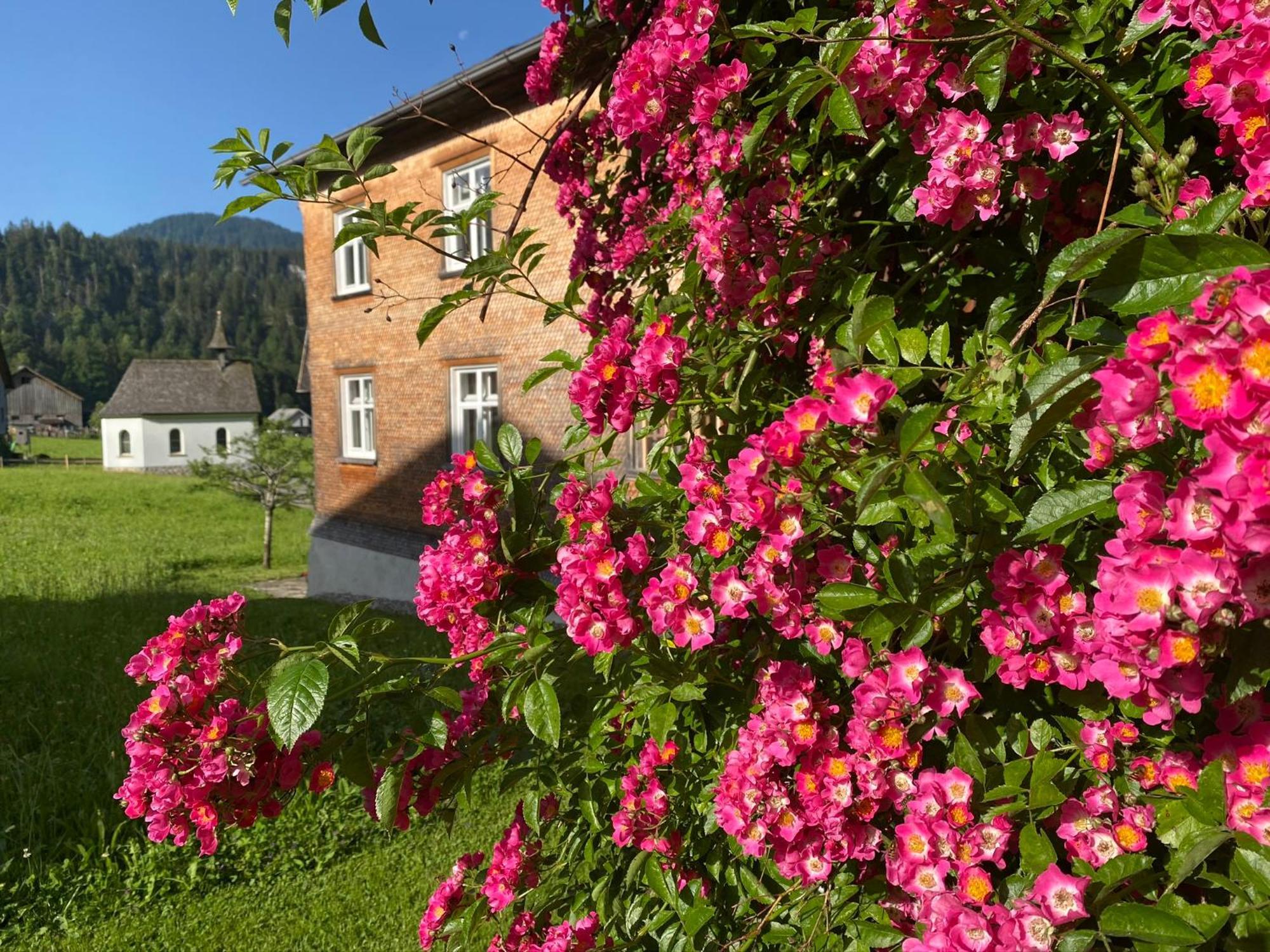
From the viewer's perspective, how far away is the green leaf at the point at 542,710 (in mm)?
1273

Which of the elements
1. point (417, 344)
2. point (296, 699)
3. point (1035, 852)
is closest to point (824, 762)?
point (1035, 852)

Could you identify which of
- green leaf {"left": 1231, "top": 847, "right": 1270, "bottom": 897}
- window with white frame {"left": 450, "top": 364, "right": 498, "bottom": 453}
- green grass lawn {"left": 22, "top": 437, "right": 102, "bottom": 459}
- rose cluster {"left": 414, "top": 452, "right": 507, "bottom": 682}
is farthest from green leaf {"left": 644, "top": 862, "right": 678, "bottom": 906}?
green grass lawn {"left": 22, "top": 437, "right": 102, "bottom": 459}

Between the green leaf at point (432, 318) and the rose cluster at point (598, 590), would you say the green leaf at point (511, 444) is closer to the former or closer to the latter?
the green leaf at point (432, 318)

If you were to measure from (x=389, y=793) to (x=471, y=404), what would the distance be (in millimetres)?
10638

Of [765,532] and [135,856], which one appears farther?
[135,856]

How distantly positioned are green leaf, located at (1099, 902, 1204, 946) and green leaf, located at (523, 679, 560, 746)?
0.73 metres

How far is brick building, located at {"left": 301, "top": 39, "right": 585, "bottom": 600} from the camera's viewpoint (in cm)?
993

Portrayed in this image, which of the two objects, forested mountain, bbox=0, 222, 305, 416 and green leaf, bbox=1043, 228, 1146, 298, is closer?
green leaf, bbox=1043, 228, 1146, 298

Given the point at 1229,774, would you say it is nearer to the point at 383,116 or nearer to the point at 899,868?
the point at 899,868

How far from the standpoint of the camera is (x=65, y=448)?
5616cm

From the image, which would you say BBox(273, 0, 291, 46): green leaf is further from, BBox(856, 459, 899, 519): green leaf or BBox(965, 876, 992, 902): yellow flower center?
BBox(965, 876, 992, 902): yellow flower center

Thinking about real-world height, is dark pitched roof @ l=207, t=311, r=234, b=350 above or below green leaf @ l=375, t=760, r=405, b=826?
above

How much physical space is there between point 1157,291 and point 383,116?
10.4 meters

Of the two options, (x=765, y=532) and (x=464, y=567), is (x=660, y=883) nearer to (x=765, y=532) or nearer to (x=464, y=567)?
(x=464, y=567)
